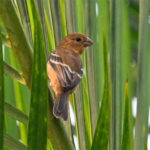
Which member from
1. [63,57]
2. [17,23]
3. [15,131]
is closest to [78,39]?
[63,57]

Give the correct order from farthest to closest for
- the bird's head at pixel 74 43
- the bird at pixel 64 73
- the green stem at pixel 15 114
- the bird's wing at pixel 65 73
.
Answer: the bird's head at pixel 74 43 → the bird's wing at pixel 65 73 → the bird at pixel 64 73 → the green stem at pixel 15 114

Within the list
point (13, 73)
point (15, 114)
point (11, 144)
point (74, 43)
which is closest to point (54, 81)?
point (74, 43)

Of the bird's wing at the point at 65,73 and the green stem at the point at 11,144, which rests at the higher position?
the green stem at the point at 11,144

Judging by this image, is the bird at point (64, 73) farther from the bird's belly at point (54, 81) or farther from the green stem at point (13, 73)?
the green stem at point (13, 73)

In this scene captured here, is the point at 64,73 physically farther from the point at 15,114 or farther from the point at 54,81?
the point at 15,114

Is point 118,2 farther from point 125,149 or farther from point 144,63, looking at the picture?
point 125,149

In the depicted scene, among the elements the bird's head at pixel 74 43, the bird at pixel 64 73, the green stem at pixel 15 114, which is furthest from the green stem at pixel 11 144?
the bird's head at pixel 74 43

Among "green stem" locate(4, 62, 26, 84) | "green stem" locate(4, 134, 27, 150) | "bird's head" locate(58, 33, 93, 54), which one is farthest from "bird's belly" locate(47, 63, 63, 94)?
"green stem" locate(4, 134, 27, 150)

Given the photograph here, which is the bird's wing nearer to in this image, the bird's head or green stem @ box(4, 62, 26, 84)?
the bird's head
